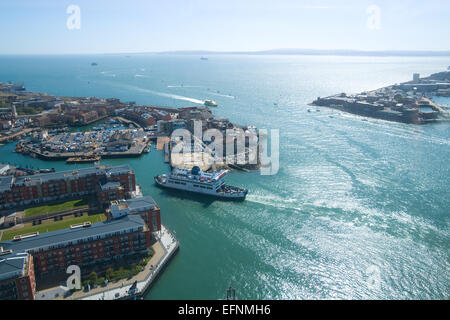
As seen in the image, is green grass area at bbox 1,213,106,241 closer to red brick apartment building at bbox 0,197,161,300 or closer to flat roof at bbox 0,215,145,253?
red brick apartment building at bbox 0,197,161,300

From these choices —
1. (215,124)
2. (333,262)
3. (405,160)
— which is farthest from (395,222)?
(215,124)

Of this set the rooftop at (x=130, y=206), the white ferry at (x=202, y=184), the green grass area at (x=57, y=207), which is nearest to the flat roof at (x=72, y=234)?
the rooftop at (x=130, y=206)

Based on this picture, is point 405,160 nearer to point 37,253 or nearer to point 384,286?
point 384,286

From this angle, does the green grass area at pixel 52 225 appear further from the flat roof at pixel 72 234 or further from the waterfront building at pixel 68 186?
the flat roof at pixel 72 234

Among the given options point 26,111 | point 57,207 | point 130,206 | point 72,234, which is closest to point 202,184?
point 130,206

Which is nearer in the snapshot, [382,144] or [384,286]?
[384,286]

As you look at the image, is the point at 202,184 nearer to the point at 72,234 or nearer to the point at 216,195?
the point at 216,195

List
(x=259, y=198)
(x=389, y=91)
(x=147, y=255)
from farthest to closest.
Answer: (x=389, y=91) < (x=259, y=198) < (x=147, y=255)
